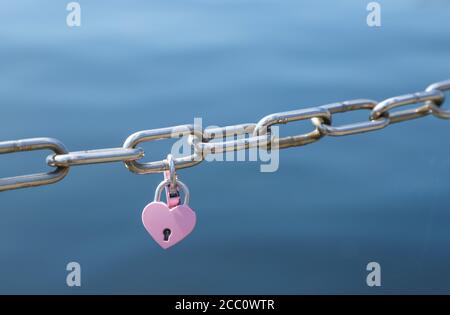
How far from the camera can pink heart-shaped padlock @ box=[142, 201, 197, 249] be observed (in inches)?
61.1

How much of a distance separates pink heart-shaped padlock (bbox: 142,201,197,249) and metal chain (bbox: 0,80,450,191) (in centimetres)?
8

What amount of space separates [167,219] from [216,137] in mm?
187

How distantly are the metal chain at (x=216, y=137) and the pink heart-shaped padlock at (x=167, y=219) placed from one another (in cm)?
8

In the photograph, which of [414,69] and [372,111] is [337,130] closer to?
[372,111]

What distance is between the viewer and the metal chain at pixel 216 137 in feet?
4.76

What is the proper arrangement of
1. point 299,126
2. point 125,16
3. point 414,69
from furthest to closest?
point 125,16 → point 414,69 → point 299,126

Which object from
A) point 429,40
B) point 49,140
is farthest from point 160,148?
point 429,40

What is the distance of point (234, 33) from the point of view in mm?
2736

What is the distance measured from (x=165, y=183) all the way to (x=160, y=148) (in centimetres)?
73

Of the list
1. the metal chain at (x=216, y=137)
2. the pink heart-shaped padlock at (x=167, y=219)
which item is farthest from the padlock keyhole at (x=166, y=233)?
the metal chain at (x=216, y=137)
